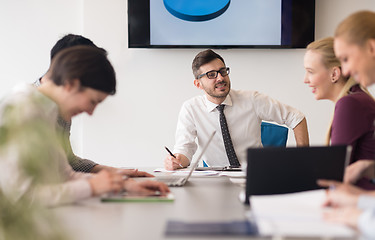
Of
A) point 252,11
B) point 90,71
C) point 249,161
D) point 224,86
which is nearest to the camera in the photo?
point 249,161

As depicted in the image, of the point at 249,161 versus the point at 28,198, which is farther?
the point at 249,161

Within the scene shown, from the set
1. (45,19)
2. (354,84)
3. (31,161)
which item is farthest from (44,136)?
(45,19)

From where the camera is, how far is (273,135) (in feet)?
10.7

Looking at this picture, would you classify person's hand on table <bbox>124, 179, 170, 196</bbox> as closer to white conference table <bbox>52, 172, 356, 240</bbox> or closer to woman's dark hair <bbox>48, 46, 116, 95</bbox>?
white conference table <bbox>52, 172, 356, 240</bbox>

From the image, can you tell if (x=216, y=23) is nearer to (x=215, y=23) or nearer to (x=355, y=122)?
(x=215, y=23)

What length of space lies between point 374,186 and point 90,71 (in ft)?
3.67

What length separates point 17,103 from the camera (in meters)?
0.56

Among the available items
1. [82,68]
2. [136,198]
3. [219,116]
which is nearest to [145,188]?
[136,198]

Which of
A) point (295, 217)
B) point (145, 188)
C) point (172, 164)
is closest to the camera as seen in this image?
point (295, 217)

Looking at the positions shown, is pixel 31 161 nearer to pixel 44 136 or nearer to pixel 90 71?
pixel 44 136

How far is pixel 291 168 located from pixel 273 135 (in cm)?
191

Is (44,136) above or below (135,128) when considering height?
above

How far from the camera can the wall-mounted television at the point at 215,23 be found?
12.6 ft

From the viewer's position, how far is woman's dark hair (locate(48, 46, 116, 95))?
5.04 ft
